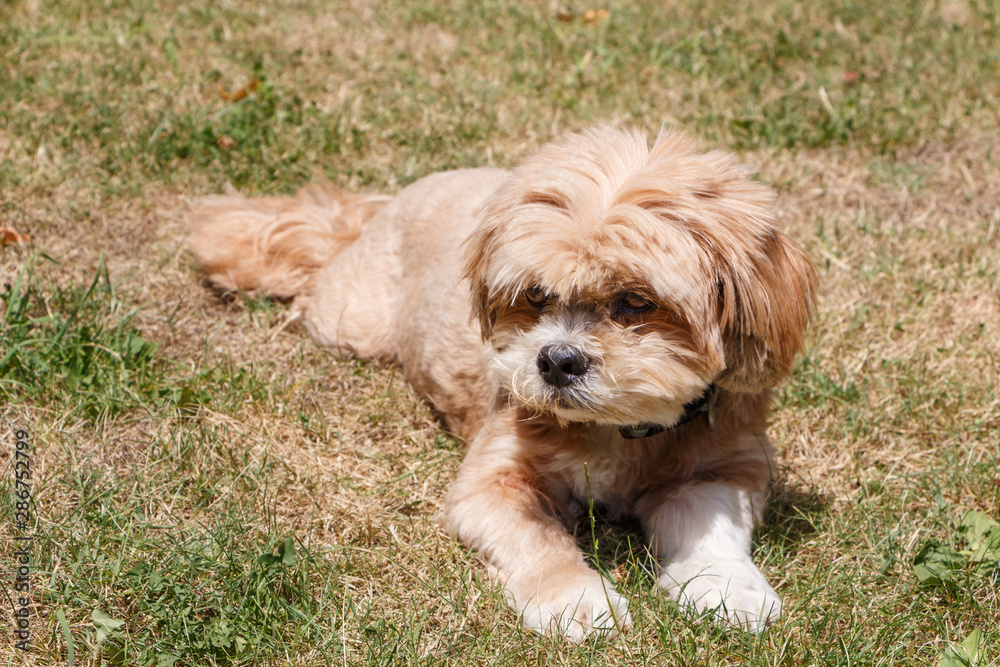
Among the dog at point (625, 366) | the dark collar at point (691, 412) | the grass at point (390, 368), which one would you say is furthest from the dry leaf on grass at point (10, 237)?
the dark collar at point (691, 412)

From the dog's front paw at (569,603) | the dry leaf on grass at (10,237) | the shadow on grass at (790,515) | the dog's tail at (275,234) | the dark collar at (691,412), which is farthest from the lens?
the dog's tail at (275,234)

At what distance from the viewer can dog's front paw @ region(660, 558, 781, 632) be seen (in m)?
2.86

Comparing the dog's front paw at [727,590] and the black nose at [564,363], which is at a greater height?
the black nose at [564,363]

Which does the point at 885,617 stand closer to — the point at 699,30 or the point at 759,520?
the point at 759,520

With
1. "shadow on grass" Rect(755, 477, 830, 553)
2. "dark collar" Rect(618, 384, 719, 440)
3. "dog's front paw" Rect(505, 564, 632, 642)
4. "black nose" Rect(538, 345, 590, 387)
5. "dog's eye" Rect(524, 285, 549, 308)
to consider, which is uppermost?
"dog's eye" Rect(524, 285, 549, 308)

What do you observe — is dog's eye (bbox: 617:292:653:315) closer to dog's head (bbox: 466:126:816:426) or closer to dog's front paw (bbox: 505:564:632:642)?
dog's head (bbox: 466:126:816:426)

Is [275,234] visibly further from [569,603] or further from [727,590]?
[727,590]

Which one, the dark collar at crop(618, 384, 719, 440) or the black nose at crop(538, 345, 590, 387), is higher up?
the black nose at crop(538, 345, 590, 387)

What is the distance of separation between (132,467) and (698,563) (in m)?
1.94

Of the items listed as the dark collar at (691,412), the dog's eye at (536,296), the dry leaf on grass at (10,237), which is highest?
the dog's eye at (536,296)

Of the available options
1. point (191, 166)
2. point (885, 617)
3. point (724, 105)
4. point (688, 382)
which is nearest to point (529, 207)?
point (688, 382)

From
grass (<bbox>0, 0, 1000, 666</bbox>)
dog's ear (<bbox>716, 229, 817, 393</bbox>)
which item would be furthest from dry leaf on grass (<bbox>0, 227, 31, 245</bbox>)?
dog's ear (<bbox>716, 229, 817, 393</bbox>)

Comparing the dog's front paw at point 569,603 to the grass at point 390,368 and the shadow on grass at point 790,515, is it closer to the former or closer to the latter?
the grass at point 390,368

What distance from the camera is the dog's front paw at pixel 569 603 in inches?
111
